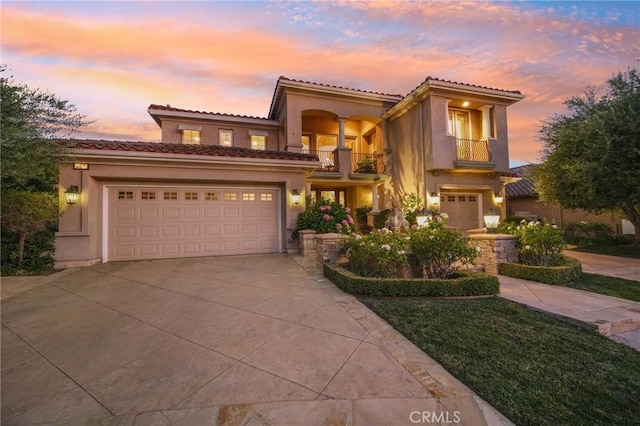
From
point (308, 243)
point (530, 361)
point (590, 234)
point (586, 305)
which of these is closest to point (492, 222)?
point (586, 305)

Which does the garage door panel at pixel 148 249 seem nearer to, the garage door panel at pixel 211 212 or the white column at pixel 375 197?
the garage door panel at pixel 211 212

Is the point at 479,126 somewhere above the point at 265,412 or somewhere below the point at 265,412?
above

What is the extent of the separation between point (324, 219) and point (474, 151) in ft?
27.8

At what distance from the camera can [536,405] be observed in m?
2.03

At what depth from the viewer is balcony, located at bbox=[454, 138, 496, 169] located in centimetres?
1191

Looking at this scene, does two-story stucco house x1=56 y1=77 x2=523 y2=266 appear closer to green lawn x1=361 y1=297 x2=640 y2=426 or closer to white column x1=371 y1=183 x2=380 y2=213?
white column x1=371 y1=183 x2=380 y2=213

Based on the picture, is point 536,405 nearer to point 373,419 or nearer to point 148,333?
point 373,419

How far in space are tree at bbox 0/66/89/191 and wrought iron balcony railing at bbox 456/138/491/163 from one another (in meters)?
13.7

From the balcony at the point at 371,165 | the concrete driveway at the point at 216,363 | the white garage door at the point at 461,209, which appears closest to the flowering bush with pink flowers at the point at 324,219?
the concrete driveway at the point at 216,363

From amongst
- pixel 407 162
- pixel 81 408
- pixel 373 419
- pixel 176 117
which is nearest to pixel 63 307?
pixel 81 408

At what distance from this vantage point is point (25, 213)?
21.4 feet

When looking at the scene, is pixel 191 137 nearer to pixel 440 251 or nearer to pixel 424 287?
pixel 440 251

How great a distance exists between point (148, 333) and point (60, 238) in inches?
254

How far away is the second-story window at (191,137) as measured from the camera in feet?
41.4
